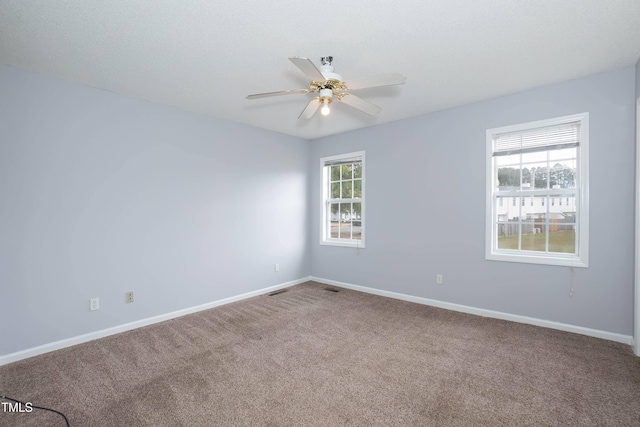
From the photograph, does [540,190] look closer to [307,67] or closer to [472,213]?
[472,213]

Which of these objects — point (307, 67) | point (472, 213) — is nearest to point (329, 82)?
point (307, 67)

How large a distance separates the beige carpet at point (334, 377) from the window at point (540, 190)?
871mm

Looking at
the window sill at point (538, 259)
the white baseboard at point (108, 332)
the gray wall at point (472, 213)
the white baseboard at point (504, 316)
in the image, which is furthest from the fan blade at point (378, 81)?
the white baseboard at point (108, 332)

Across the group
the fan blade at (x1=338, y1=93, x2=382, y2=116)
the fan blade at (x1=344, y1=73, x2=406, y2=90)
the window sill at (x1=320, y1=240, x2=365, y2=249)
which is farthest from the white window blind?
the window sill at (x1=320, y1=240, x2=365, y2=249)

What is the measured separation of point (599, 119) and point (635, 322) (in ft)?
6.30

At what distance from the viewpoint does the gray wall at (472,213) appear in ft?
9.29

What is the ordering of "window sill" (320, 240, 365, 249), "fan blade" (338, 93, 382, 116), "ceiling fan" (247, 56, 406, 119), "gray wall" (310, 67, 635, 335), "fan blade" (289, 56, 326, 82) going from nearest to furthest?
1. "fan blade" (289, 56, 326, 82)
2. "ceiling fan" (247, 56, 406, 119)
3. "fan blade" (338, 93, 382, 116)
4. "gray wall" (310, 67, 635, 335)
5. "window sill" (320, 240, 365, 249)

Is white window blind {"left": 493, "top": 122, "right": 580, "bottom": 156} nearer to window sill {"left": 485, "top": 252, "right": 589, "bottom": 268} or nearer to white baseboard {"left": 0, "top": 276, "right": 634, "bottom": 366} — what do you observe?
window sill {"left": 485, "top": 252, "right": 589, "bottom": 268}

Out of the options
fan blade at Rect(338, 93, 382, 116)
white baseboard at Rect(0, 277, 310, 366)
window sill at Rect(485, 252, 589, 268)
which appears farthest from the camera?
window sill at Rect(485, 252, 589, 268)

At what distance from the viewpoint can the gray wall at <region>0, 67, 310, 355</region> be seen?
2.65 m

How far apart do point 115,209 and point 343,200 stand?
10.7 feet

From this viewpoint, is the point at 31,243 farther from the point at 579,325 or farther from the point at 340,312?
the point at 579,325

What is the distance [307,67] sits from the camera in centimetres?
195

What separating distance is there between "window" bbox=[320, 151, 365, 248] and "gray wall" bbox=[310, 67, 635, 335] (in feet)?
0.48
